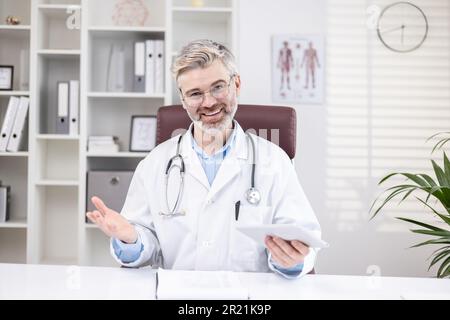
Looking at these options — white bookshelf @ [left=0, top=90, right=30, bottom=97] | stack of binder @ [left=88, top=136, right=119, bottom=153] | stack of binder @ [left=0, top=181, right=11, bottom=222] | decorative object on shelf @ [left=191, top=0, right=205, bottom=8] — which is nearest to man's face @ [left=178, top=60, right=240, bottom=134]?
stack of binder @ [left=88, top=136, right=119, bottom=153]

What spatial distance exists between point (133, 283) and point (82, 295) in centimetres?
15

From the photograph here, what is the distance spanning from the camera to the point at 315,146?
8.39 feet

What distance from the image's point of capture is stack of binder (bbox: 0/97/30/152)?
251cm

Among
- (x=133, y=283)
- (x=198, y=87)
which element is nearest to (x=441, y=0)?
(x=198, y=87)

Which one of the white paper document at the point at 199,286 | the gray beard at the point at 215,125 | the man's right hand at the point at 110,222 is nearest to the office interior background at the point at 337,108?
the gray beard at the point at 215,125

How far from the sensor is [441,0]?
8.64ft

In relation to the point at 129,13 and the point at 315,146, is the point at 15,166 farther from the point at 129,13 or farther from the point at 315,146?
the point at 315,146

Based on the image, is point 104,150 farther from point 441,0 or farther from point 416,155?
point 441,0

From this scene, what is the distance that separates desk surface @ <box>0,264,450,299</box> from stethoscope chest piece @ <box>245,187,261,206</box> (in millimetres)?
307

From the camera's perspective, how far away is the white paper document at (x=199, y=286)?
97 cm

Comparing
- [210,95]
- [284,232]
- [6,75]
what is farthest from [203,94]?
[6,75]

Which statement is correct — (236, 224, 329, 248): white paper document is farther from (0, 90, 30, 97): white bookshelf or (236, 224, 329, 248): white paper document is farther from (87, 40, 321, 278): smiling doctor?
(0, 90, 30, 97): white bookshelf

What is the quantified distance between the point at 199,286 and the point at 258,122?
2.81 feet

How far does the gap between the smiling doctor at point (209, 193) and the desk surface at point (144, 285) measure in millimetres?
232
